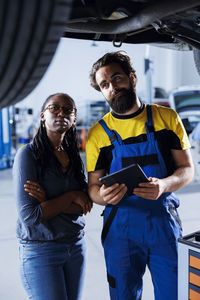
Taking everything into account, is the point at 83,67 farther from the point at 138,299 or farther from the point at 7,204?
the point at 138,299

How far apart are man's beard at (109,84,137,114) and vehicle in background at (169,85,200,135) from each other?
5.09 meters

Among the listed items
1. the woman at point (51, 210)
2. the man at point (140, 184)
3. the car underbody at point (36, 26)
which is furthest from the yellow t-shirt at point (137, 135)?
the car underbody at point (36, 26)

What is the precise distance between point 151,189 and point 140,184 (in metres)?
0.05

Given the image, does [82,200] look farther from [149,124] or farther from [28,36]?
[28,36]

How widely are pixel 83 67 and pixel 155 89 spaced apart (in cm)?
399

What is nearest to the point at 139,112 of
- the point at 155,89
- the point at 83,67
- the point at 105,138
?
the point at 105,138

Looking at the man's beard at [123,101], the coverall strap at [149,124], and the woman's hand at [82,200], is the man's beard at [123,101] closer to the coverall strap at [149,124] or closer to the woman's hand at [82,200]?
the coverall strap at [149,124]

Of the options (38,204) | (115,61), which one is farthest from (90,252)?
(115,61)

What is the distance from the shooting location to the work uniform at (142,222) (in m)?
1.44

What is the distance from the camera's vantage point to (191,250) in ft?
4.56

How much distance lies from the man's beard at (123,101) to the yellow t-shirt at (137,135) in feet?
0.15

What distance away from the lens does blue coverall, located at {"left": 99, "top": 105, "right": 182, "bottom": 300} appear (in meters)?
1.44

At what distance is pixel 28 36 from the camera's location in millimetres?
649

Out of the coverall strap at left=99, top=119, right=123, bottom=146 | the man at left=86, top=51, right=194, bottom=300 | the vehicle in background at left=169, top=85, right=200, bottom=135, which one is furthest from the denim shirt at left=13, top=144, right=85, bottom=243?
the vehicle in background at left=169, top=85, right=200, bottom=135
